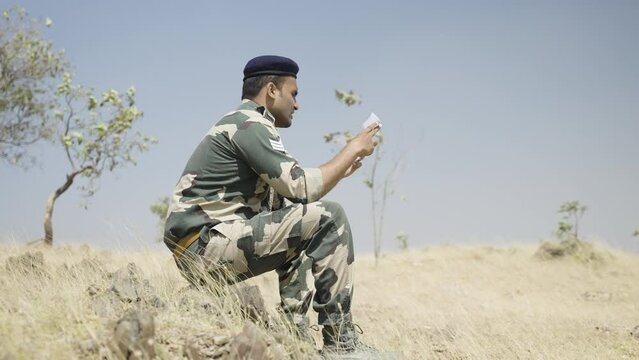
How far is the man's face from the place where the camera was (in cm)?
438

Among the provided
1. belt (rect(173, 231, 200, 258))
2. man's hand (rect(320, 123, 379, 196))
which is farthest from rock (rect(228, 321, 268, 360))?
man's hand (rect(320, 123, 379, 196))

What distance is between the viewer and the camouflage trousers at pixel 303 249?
149 inches

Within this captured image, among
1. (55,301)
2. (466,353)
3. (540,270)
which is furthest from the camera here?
(540,270)

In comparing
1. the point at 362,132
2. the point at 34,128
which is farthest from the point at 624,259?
the point at 34,128

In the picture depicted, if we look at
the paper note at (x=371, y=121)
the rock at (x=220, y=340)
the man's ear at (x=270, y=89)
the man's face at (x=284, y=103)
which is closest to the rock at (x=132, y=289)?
the rock at (x=220, y=340)

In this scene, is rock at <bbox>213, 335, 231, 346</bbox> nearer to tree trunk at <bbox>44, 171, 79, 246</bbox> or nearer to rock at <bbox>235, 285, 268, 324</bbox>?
rock at <bbox>235, 285, 268, 324</bbox>

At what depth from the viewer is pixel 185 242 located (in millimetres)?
4039

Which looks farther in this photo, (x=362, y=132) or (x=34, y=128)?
(x=34, y=128)

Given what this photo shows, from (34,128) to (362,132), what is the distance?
16.4 meters

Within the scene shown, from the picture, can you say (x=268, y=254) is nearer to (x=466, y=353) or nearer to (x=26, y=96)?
(x=466, y=353)

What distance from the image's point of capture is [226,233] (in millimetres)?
3865

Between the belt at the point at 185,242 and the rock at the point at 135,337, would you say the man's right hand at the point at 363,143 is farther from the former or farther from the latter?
the rock at the point at 135,337

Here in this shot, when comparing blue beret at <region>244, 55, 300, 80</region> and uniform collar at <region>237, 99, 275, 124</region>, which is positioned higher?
blue beret at <region>244, 55, 300, 80</region>

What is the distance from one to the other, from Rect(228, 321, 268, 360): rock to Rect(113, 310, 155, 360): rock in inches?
16.3
